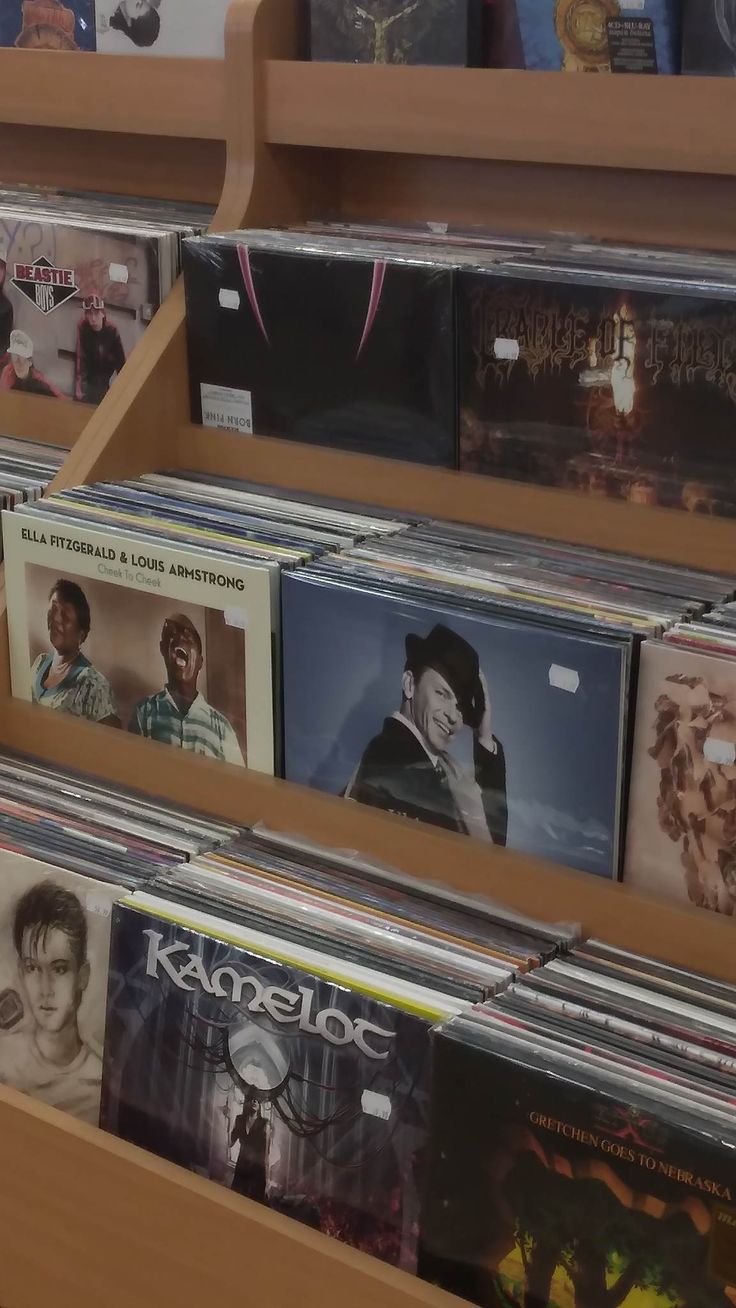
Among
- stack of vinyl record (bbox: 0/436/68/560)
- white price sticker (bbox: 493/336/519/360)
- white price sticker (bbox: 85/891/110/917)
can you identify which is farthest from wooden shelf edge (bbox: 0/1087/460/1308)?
white price sticker (bbox: 493/336/519/360)

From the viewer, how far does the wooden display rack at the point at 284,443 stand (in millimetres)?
1265

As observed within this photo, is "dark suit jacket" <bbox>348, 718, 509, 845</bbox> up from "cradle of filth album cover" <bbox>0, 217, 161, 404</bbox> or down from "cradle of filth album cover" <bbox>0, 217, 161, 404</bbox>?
down

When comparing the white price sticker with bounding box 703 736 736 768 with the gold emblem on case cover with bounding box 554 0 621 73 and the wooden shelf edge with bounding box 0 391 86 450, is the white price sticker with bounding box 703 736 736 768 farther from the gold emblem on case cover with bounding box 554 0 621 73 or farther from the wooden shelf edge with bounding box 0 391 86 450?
the wooden shelf edge with bounding box 0 391 86 450

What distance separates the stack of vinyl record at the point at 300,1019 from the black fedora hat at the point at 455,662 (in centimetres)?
16

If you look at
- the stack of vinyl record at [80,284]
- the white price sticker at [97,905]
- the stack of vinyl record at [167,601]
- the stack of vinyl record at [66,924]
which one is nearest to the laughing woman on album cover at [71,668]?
the stack of vinyl record at [167,601]

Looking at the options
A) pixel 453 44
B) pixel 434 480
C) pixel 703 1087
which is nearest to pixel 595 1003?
pixel 703 1087

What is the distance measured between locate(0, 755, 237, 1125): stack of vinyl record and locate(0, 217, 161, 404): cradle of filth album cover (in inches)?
22.4

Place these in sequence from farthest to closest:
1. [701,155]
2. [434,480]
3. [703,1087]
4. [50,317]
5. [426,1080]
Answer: [50,317] < [434,480] < [701,155] < [426,1080] < [703,1087]

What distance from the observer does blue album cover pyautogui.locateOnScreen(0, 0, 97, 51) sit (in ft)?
6.13

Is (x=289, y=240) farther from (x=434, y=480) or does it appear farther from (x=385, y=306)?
(x=434, y=480)

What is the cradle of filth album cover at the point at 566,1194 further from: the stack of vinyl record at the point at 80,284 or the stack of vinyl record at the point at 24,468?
the stack of vinyl record at the point at 80,284

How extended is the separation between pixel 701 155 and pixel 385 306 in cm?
31

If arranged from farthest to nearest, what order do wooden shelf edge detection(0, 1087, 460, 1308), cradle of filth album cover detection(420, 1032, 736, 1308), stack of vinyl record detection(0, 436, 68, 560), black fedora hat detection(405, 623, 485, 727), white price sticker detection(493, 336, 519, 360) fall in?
1. stack of vinyl record detection(0, 436, 68, 560)
2. white price sticker detection(493, 336, 519, 360)
3. black fedora hat detection(405, 623, 485, 727)
4. wooden shelf edge detection(0, 1087, 460, 1308)
5. cradle of filth album cover detection(420, 1032, 736, 1308)

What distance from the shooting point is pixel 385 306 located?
1510mm
